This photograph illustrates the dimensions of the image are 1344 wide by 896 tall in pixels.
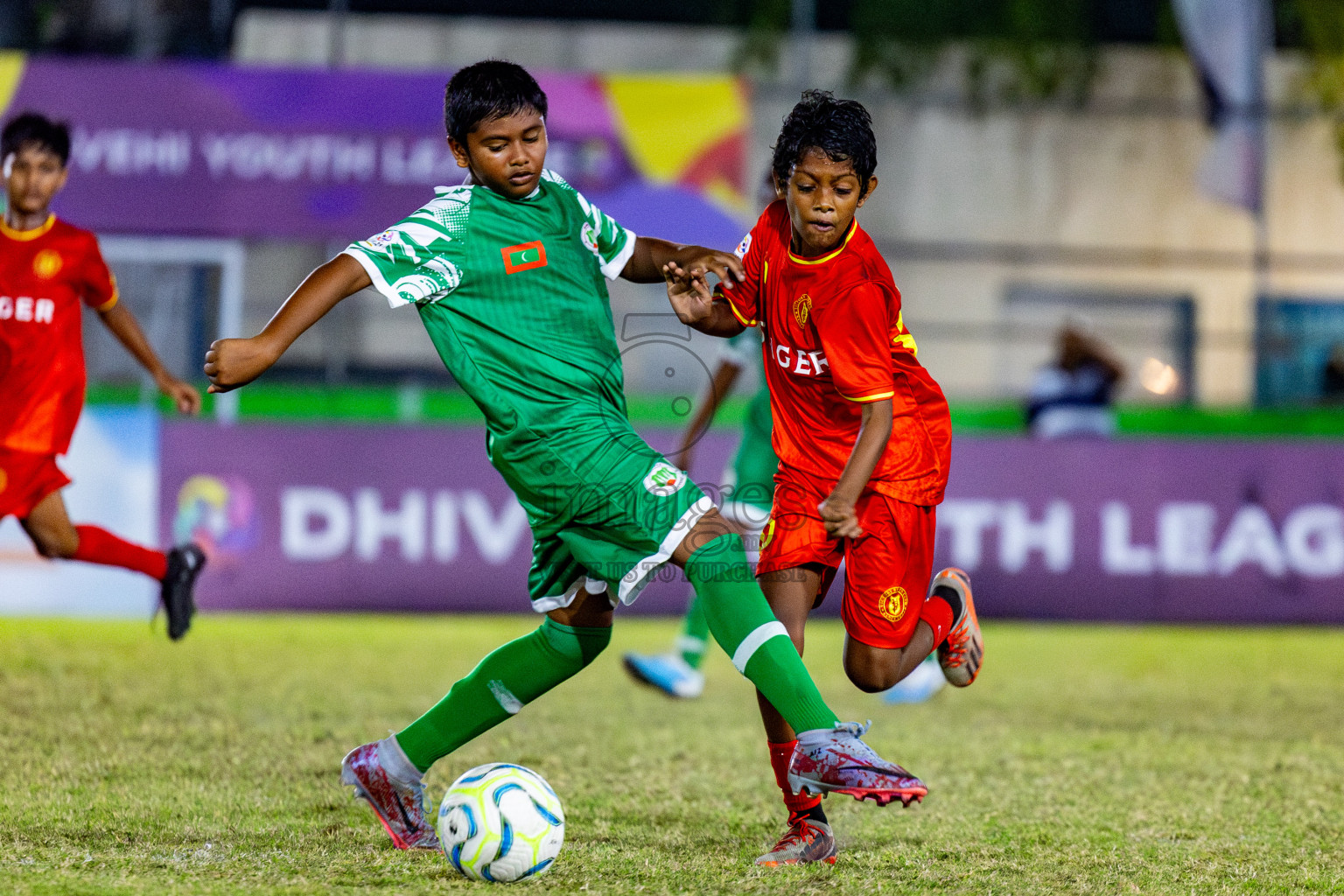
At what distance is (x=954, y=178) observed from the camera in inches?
664

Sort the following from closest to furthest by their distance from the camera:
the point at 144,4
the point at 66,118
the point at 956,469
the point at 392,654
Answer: the point at 392,654 < the point at 956,469 < the point at 66,118 < the point at 144,4

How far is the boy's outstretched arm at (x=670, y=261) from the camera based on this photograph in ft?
11.3

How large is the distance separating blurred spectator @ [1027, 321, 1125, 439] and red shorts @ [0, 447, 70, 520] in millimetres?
6334

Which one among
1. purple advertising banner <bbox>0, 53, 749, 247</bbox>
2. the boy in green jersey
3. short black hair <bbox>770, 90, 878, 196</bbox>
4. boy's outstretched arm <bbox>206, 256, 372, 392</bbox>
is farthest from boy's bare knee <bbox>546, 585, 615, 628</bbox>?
purple advertising banner <bbox>0, 53, 749, 247</bbox>

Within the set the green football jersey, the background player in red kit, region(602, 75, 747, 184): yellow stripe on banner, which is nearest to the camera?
the green football jersey

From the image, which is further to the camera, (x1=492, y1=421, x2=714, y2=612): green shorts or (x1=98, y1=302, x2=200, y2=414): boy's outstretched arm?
(x1=98, y1=302, x2=200, y2=414): boy's outstretched arm

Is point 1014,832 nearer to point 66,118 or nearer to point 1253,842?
point 1253,842

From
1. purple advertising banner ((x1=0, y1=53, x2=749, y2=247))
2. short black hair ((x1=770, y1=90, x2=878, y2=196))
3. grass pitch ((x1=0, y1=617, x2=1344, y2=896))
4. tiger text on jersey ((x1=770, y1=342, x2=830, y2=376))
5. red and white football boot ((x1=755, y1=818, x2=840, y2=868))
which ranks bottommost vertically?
grass pitch ((x1=0, y1=617, x2=1344, y2=896))

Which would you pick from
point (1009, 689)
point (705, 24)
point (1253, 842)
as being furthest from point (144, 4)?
point (1253, 842)

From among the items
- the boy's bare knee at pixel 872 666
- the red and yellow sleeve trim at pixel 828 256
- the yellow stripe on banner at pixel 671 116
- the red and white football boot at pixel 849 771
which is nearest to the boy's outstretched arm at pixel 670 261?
the red and yellow sleeve trim at pixel 828 256

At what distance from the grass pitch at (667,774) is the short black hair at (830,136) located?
156 cm

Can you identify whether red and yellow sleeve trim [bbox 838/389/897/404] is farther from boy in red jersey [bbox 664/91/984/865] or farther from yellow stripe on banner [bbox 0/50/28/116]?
yellow stripe on banner [bbox 0/50/28/116]

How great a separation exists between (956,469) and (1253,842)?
18.5 feet

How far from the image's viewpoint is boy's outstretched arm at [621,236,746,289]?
11.3 ft
